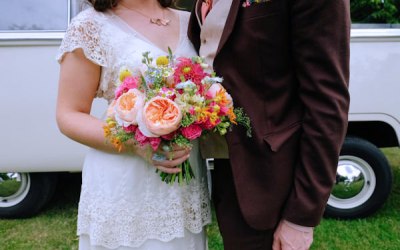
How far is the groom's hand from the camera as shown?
1506 mm

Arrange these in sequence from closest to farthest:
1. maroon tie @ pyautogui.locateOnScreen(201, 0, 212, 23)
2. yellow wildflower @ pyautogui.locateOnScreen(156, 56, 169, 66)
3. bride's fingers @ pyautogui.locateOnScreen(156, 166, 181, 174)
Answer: yellow wildflower @ pyautogui.locateOnScreen(156, 56, 169, 66), bride's fingers @ pyautogui.locateOnScreen(156, 166, 181, 174), maroon tie @ pyautogui.locateOnScreen(201, 0, 212, 23)

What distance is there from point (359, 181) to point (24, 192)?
2.93m

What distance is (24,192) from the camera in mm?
3986

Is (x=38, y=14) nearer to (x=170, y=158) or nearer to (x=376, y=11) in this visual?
(x=170, y=158)

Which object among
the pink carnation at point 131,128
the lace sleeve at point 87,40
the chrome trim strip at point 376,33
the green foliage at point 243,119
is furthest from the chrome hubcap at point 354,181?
the pink carnation at point 131,128

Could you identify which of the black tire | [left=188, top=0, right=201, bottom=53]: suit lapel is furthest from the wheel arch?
[left=188, top=0, right=201, bottom=53]: suit lapel

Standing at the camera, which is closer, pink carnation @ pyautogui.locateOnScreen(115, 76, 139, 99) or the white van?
pink carnation @ pyautogui.locateOnScreen(115, 76, 139, 99)

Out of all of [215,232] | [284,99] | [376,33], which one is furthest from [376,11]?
[284,99]

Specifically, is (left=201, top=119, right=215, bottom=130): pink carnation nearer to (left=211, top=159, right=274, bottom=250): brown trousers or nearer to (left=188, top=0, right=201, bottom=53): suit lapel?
(left=211, top=159, right=274, bottom=250): brown trousers

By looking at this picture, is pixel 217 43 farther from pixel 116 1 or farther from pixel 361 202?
pixel 361 202

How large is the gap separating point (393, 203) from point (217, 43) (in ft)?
11.7

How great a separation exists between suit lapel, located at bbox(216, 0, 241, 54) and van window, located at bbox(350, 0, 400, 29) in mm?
6423

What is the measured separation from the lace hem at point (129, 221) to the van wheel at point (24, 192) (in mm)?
2305

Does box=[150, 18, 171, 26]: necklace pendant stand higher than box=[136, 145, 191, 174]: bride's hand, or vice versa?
box=[150, 18, 171, 26]: necklace pendant
